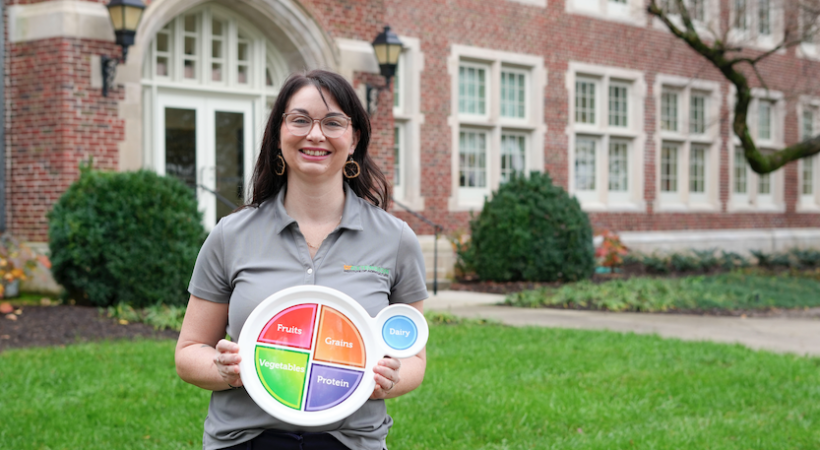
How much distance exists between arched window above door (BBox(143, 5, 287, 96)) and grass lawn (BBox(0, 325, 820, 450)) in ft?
16.0

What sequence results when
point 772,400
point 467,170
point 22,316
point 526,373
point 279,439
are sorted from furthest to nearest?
point 467,170 < point 22,316 < point 526,373 < point 772,400 < point 279,439

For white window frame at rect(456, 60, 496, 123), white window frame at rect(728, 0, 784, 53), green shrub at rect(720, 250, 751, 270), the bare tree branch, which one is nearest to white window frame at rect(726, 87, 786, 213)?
white window frame at rect(728, 0, 784, 53)

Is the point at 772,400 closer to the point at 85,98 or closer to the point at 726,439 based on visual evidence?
the point at 726,439

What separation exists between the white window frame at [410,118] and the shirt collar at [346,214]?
1115cm

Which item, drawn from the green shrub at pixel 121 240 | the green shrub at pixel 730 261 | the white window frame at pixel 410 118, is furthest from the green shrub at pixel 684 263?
the green shrub at pixel 121 240

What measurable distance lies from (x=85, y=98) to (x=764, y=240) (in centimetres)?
1556

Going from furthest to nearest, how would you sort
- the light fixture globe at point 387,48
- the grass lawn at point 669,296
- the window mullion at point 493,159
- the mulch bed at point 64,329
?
the window mullion at point 493,159
the light fixture globe at point 387,48
the grass lawn at point 669,296
the mulch bed at point 64,329

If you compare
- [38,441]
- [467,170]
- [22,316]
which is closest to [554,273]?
[467,170]

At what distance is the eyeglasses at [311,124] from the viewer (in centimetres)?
199

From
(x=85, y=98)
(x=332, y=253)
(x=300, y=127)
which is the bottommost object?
(x=332, y=253)

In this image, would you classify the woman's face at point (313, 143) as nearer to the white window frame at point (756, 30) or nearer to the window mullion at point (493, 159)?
the window mullion at point (493, 159)

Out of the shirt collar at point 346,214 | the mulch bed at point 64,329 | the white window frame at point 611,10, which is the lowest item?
the mulch bed at point 64,329

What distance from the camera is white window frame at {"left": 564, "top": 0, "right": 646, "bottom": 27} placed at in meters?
15.7

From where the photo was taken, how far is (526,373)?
559cm
